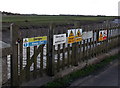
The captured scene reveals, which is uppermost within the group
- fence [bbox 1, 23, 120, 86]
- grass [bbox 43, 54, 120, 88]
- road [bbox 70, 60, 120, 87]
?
fence [bbox 1, 23, 120, 86]

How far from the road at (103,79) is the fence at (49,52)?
2.95 feet

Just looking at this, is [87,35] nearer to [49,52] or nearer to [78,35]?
[78,35]

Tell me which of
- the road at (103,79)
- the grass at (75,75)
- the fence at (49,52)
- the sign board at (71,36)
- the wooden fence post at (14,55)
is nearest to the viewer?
the wooden fence post at (14,55)

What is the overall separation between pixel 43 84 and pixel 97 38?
154 inches

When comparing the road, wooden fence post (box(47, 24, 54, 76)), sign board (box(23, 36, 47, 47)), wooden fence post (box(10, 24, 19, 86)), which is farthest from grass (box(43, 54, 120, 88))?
sign board (box(23, 36, 47, 47))

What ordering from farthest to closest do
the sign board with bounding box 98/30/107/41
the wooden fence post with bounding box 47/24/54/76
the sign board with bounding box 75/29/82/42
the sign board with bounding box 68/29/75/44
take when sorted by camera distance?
1. the sign board with bounding box 98/30/107/41
2. the sign board with bounding box 75/29/82/42
3. the sign board with bounding box 68/29/75/44
4. the wooden fence post with bounding box 47/24/54/76

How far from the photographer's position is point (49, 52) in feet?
19.8

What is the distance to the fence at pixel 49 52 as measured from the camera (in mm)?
5059

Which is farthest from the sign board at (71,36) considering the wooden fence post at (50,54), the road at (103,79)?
the road at (103,79)

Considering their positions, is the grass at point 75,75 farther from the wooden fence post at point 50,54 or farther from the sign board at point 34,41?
the sign board at point 34,41

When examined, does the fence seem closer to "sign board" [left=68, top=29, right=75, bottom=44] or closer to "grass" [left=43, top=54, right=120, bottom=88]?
"sign board" [left=68, top=29, right=75, bottom=44]

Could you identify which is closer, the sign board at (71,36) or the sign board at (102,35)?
the sign board at (71,36)

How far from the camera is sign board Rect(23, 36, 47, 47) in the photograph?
203 inches

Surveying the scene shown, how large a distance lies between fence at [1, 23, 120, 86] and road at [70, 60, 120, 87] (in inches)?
35.4
